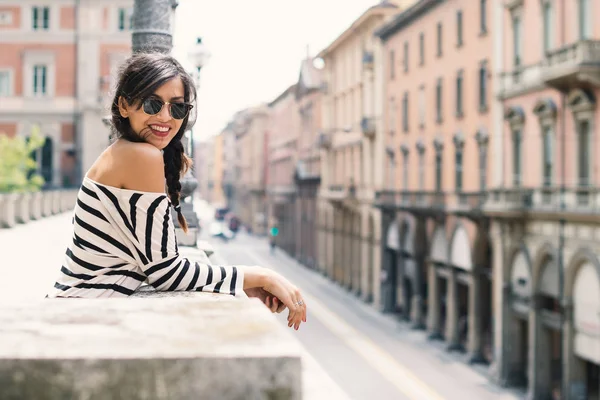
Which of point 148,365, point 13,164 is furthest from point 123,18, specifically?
point 148,365

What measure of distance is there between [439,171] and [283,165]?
162ft

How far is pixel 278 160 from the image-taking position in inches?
3511

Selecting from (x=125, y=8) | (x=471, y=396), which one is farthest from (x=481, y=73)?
(x=125, y=8)

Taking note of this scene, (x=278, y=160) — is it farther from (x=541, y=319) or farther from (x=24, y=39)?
(x=541, y=319)

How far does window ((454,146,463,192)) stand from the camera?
34.9 metres

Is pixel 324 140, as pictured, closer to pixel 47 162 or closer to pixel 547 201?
pixel 47 162

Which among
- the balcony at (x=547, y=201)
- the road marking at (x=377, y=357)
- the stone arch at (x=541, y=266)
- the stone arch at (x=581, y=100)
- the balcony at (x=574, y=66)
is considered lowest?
the road marking at (x=377, y=357)

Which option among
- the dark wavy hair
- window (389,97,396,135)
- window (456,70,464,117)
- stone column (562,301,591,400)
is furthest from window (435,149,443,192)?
the dark wavy hair

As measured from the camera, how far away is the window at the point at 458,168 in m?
34.9

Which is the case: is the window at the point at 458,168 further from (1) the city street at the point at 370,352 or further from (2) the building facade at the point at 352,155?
(2) the building facade at the point at 352,155

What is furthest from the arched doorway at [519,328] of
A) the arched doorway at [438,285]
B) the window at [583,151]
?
the arched doorway at [438,285]

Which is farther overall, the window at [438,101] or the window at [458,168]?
the window at [438,101]

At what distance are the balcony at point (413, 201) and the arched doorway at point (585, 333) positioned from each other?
11887mm

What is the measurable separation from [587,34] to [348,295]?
30.3 meters
